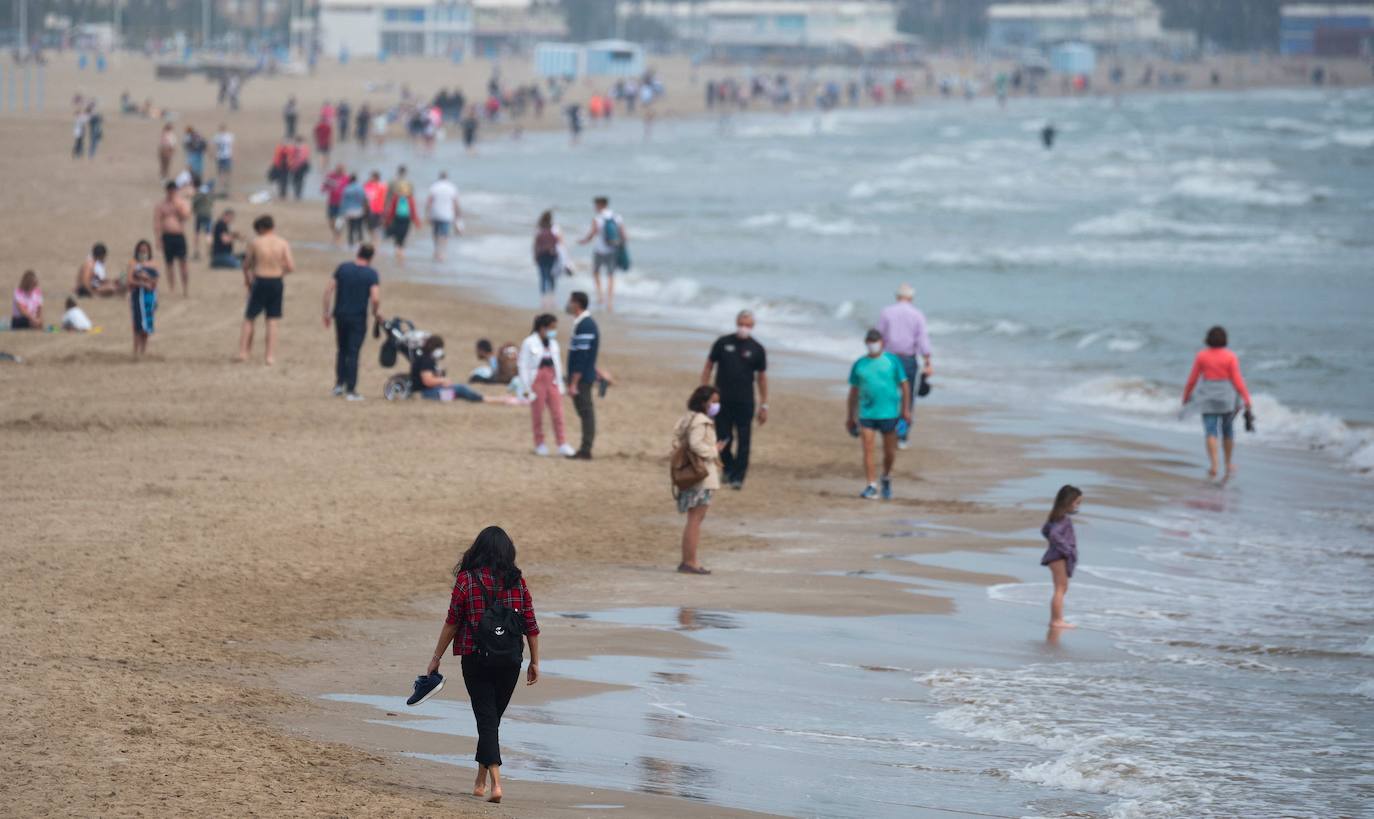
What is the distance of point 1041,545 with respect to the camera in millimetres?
13719

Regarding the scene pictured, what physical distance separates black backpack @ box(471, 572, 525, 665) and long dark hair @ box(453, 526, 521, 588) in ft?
0.18

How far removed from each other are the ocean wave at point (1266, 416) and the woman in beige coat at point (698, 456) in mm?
8959

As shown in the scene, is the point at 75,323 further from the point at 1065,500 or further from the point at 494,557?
the point at 494,557

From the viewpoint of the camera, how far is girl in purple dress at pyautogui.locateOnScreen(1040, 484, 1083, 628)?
37.0 feet

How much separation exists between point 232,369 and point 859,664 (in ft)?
36.6

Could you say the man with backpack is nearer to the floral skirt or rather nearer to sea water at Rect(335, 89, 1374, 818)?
sea water at Rect(335, 89, 1374, 818)

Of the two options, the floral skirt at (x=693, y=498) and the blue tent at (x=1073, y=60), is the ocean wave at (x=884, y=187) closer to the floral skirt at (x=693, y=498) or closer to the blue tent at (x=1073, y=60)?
the floral skirt at (x=693, y=498)

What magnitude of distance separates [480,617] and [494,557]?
0.26 metres

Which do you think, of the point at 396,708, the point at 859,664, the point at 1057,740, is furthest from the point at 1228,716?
the point at 396,708

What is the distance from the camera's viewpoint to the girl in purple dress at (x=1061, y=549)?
11.3 m

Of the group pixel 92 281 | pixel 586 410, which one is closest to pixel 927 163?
pixel 92 281

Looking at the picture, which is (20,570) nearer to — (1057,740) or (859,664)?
(859,664)

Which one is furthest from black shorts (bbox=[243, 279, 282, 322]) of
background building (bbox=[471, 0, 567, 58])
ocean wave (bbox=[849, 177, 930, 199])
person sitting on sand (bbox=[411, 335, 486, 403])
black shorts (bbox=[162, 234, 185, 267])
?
background building (bbox=[471, 0, 567, 58])

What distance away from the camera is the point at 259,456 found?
49.1 feet
